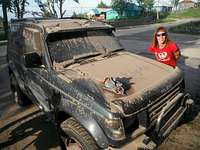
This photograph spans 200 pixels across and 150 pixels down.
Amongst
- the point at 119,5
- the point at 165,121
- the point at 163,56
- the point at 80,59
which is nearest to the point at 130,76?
the point at 165,121

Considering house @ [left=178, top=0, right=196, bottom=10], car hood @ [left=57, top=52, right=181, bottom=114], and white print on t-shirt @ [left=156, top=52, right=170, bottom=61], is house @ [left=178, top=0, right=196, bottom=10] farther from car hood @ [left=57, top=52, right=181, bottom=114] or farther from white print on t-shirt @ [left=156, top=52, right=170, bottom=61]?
car hood @ [left=57, top=52, right=181, bottom=114]

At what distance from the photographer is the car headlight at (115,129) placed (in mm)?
3604

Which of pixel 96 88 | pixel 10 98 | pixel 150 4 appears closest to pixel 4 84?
pixel 10 98

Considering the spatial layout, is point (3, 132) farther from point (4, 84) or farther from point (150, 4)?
point (150, 4)

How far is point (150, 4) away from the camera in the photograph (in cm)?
8856

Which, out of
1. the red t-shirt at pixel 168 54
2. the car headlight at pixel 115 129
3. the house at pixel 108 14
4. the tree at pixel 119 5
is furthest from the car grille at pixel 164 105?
the house at pixel 108 14

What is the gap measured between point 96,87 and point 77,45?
4.38 ft

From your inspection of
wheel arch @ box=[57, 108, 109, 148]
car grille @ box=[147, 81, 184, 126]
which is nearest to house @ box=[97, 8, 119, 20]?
car grille @ box=[147, 81, 184, 126]

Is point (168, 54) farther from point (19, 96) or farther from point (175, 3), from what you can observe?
point (175, 3)

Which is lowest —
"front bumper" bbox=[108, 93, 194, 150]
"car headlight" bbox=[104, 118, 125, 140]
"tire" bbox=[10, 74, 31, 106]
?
"tire" bbox=[10, 74, 31, 106]

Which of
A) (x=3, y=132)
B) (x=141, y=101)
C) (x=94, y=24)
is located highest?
(x=94, y=24)

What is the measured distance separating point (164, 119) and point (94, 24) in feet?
8.12

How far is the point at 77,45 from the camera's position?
5270 millimetres

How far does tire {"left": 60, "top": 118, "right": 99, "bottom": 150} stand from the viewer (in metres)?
3.85
